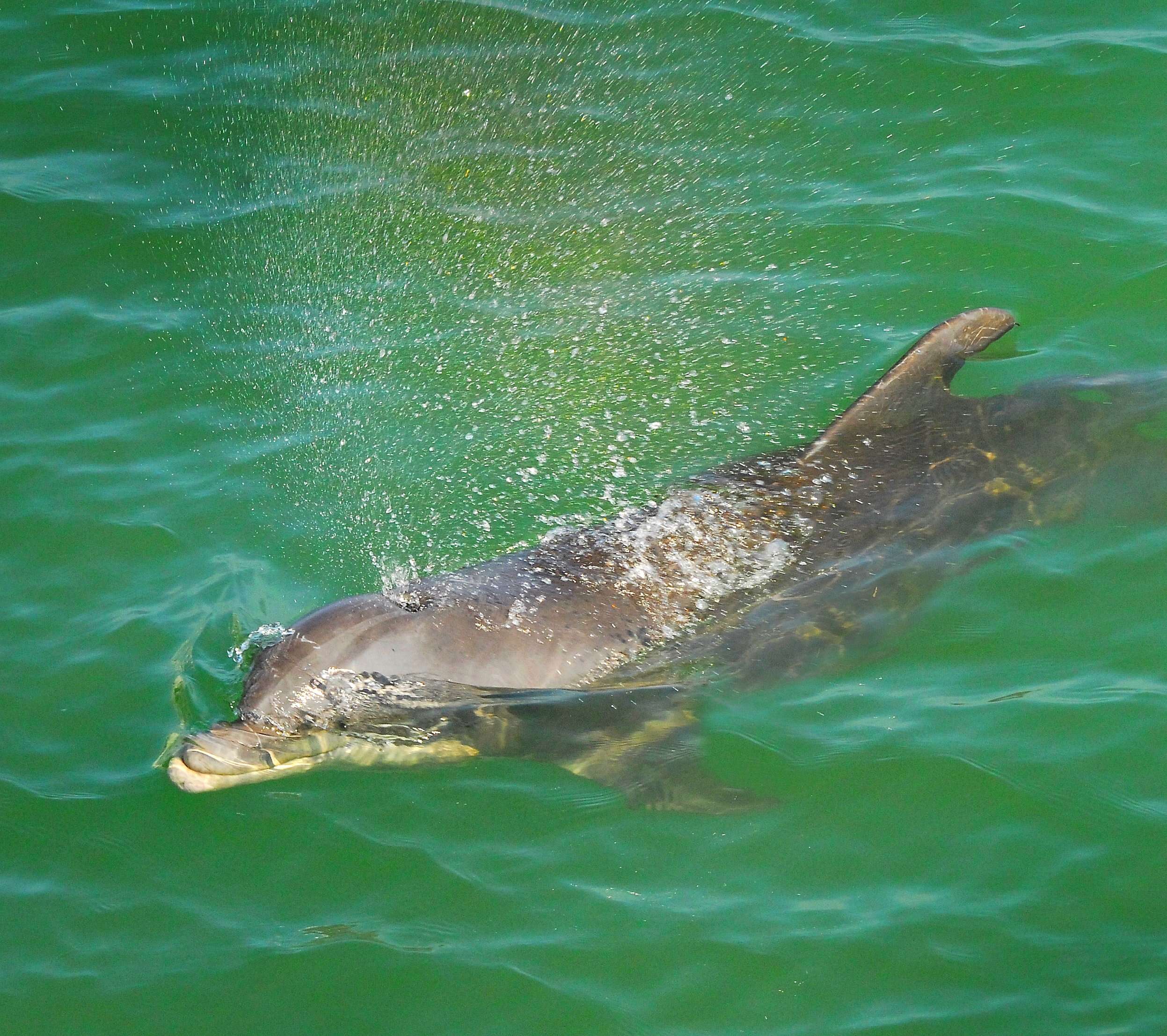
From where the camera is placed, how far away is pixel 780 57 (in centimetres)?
1000

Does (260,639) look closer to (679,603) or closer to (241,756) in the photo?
(241,756)

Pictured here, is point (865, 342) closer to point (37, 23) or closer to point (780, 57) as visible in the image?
point (780, 57)

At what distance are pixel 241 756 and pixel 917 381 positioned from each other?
3830mm

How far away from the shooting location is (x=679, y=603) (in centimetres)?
565

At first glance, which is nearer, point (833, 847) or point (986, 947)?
point (986, 947)

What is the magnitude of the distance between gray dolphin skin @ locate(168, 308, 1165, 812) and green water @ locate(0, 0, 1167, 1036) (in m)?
0.19

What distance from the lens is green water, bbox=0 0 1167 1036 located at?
4359 mm

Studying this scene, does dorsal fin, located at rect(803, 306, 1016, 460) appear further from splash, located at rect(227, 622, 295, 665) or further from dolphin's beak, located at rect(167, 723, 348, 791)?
dolphin's beak, located at rect(167, 723, 348, 791)

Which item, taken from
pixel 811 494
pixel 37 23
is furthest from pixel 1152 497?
pixel 37 23

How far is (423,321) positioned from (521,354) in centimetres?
80

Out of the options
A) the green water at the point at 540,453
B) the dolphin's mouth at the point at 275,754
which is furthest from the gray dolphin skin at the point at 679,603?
the green water at the point at 540,453

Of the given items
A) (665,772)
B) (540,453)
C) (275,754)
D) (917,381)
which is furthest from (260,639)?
(917,381)

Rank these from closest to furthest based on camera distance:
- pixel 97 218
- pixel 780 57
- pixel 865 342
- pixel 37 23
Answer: pixel 865 342 < pixel 97 218 < pixel 780 57 < pixel 37 23

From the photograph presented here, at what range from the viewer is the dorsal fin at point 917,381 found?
625 centimetres
